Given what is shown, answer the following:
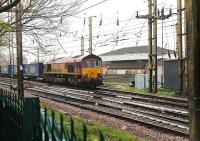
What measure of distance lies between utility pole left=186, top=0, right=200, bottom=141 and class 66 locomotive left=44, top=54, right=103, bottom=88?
31.4m

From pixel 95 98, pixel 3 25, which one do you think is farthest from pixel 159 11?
pixel 3 25

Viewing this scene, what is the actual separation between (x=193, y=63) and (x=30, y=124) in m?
3.10

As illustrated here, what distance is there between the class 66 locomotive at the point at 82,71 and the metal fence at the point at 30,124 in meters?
31.8

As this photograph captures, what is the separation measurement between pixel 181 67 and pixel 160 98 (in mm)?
4132

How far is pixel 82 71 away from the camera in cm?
3972

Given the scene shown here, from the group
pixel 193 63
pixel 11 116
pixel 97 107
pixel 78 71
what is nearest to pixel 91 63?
pixel 78 71

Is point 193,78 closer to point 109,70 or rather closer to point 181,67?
point 181,67

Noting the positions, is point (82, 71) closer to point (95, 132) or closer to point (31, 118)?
point (95, 132)

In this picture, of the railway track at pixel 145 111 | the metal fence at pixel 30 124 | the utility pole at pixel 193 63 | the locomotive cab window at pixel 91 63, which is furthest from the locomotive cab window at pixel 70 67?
the utility pole at pixel 193 63

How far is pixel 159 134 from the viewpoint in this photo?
14984 millimetres

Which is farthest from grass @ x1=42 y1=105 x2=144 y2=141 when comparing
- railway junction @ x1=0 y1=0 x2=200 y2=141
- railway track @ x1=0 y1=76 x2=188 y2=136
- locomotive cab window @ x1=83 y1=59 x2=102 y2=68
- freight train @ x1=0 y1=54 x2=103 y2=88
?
locomotive cab window @ x1=83 y1=59 x2=102 y2=68

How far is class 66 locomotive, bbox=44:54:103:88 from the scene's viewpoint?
128 feet

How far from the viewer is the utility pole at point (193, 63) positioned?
22.9ft

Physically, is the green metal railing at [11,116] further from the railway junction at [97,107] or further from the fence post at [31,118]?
the fence post at [31,118]
